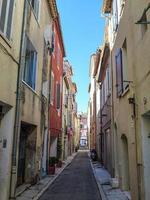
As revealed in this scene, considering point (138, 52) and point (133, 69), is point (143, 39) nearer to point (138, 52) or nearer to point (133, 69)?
point (138, 52)

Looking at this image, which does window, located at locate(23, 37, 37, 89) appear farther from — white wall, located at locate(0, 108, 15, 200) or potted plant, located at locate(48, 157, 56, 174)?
potted plant, located at locate(48, 157, 56, 174)

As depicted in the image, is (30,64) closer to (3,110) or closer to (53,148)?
(3,110)

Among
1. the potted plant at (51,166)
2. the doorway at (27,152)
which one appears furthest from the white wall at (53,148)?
the doorway at (27,152)

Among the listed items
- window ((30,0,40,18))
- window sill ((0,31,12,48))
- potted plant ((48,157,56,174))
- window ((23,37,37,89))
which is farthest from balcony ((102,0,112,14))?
potted plant ((48,157,56,174))

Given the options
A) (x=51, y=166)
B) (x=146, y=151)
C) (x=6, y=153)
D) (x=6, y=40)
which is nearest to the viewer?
(x=146, y=151)

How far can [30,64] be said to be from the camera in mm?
11570

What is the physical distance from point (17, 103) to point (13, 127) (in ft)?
2.46

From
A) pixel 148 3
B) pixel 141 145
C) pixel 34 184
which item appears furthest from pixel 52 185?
pixel 148 3

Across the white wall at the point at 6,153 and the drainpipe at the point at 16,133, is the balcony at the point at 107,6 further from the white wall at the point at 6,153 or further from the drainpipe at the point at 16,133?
the white wall at the point at 6,153

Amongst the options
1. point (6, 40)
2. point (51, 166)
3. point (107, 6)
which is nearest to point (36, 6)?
point (107, 6)

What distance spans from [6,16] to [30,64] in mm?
4105

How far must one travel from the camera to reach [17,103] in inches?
340

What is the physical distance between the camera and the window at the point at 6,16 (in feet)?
23.8

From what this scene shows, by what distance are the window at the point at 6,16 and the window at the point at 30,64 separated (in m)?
3.10
